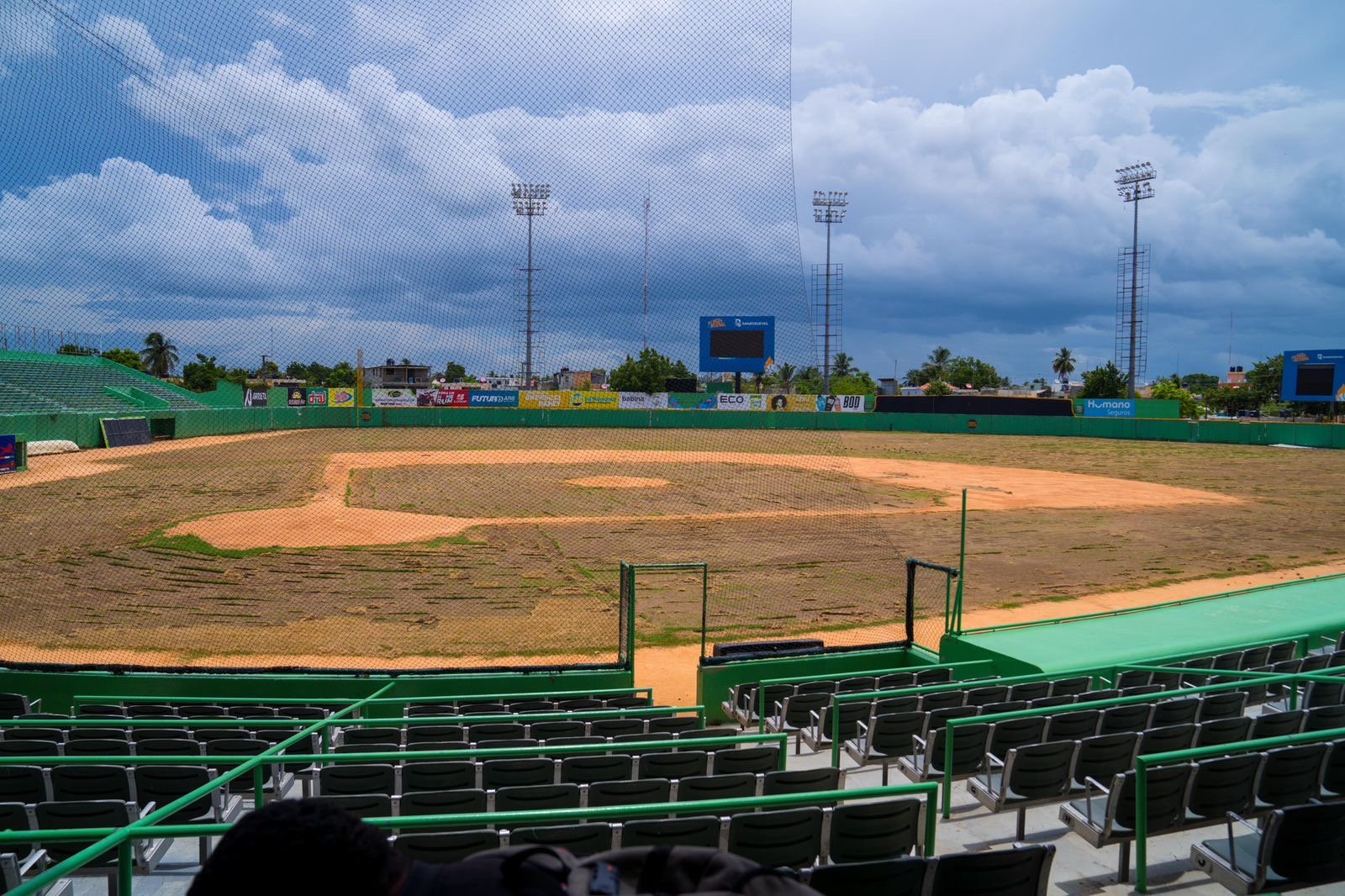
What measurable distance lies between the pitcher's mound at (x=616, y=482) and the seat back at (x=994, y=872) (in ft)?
97.3

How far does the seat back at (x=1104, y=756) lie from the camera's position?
18.7ft

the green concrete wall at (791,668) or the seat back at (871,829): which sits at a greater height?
the seat back at (871,829)

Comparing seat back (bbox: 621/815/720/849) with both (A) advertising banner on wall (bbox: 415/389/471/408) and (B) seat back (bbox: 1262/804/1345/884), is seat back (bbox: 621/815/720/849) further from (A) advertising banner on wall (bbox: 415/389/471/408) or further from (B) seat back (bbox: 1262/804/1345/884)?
(A) advertising banner on wall (bbox: 415/389/471/408)

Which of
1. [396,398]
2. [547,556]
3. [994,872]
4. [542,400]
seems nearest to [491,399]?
[542,400]

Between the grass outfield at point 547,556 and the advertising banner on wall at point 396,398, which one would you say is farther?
the advertising banner on wall at point 396,398

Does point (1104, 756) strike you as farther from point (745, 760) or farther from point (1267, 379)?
point (1267, 379)

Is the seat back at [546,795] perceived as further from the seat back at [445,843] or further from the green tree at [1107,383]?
the green tree at [1107,383]

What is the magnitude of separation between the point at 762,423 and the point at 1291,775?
5549cm

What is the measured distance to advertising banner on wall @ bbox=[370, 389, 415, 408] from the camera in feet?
222

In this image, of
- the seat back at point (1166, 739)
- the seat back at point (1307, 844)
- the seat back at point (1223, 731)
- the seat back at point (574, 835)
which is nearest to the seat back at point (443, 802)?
the seat back at point (574, 835)

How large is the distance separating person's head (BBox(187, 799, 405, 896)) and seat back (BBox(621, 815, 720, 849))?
266 cm

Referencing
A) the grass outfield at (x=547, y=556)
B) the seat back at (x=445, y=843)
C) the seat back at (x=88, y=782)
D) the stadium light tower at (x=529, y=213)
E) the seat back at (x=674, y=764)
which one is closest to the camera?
the seat back at (x=445, y=843)

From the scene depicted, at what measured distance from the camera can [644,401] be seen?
71.2m

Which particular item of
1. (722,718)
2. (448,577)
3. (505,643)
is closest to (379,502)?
(448,577)
